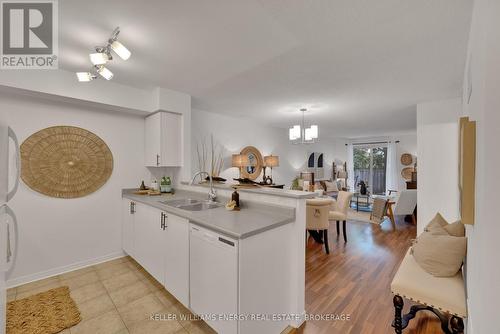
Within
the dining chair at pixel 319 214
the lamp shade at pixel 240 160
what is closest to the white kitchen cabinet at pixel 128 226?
the lamp shade at pixel 240 160

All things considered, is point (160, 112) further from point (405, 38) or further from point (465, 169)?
point (465, 169)

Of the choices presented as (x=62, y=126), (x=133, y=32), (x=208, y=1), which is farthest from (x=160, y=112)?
(x=208, y=1)

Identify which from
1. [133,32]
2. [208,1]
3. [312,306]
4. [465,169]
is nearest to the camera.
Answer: [465,169]

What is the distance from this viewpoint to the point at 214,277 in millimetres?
1520

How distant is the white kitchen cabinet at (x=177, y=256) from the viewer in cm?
179

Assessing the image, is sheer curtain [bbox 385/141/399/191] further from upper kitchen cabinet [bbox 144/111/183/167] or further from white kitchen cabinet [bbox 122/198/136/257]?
white kitchen cabinet [bbox 122/198/136/257]

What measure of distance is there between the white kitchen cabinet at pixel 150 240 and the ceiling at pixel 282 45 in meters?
1.60

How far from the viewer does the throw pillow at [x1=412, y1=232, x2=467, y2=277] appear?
63.1 inches

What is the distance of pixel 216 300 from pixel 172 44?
2104mm

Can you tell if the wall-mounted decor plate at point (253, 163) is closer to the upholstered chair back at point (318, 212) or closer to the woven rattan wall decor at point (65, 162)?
the upholstered chair back at point (318, 212)

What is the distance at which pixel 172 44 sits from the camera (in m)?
1.86

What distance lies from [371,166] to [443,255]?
23.7 ft

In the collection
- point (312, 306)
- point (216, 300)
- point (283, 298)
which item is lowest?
point (312, 306)

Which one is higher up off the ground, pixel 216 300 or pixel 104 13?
pixel 104 13
